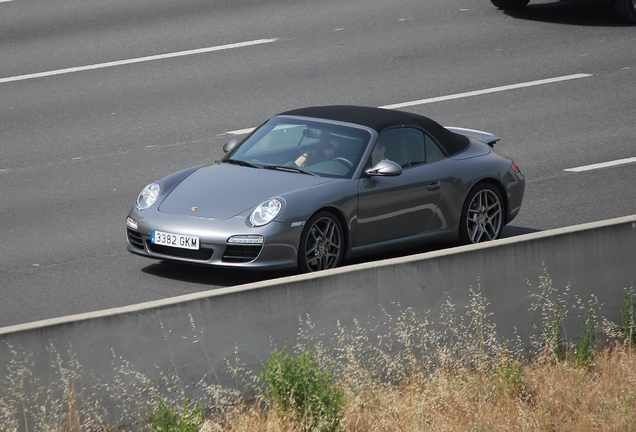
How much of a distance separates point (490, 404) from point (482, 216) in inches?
115

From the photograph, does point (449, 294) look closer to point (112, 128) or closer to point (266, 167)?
point (266, 167)

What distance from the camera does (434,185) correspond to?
883 centimetres

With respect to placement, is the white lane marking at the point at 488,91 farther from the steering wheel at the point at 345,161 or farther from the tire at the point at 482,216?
the steering wheel at the point at 345,161

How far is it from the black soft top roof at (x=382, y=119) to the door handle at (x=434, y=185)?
0.48m

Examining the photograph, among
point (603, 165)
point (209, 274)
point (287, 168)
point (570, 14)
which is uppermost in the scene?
point (570, 14)

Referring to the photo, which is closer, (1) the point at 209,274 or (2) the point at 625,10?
(1) the point at 209,274

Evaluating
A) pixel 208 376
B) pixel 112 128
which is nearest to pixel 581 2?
pixel 112 128

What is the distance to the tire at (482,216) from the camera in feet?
30.0

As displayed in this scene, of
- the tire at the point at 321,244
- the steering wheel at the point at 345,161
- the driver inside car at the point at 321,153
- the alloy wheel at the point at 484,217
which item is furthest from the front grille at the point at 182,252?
the alloy wheel at the point at 484,217

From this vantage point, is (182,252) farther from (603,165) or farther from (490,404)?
(603,165)

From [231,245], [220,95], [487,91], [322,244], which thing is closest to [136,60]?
[220,95]

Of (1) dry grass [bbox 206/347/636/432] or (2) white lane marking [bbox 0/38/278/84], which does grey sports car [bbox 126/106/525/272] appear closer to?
(1) dry grass [bbox 206/347/636/432]

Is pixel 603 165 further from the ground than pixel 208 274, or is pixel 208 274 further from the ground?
pixel 208 274

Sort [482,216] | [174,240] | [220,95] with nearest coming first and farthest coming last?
[174,240] < [482,216] < [220,95]
